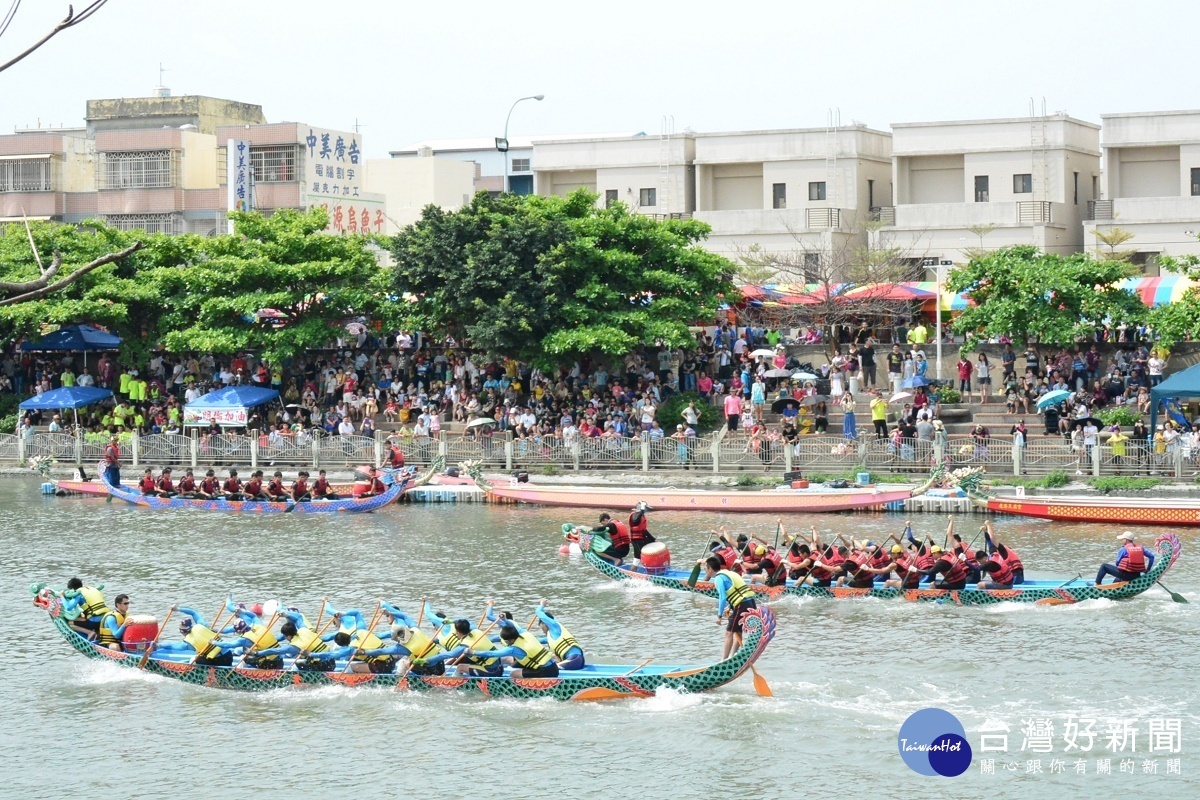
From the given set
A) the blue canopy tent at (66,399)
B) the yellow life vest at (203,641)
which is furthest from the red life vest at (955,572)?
the blue canopy tent at (66,399)

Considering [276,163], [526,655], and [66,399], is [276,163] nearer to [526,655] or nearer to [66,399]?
[66,399]

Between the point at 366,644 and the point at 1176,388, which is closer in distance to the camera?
the point at 366,644

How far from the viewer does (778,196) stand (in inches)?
2472

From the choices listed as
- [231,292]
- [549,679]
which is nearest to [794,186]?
[231,292]

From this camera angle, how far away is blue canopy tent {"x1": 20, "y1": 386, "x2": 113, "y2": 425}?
164ft

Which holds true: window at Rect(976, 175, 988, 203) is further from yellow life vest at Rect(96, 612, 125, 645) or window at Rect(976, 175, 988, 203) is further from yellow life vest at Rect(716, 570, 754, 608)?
yellow life vest at Rect(96, 612, 125, 645)

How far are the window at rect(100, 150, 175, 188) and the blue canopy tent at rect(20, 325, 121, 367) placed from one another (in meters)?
14.9

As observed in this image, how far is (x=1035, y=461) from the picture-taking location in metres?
38.9

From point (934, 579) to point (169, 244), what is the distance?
33649 millimetres

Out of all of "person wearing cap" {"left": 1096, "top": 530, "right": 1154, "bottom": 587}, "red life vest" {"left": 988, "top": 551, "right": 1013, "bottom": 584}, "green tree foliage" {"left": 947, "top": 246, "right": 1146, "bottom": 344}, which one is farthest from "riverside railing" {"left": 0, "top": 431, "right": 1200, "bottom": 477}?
"red life vest" {"left": 988, "top": 551, "right": 1013, "bottom": 584}

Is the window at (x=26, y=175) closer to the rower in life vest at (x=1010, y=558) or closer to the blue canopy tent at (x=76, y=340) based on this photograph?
the blue canopy tent at (x=76, y=340)

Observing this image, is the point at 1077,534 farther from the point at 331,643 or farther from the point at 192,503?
the point at 192,503

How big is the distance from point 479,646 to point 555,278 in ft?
80.5

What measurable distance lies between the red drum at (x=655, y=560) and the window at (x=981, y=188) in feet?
111
